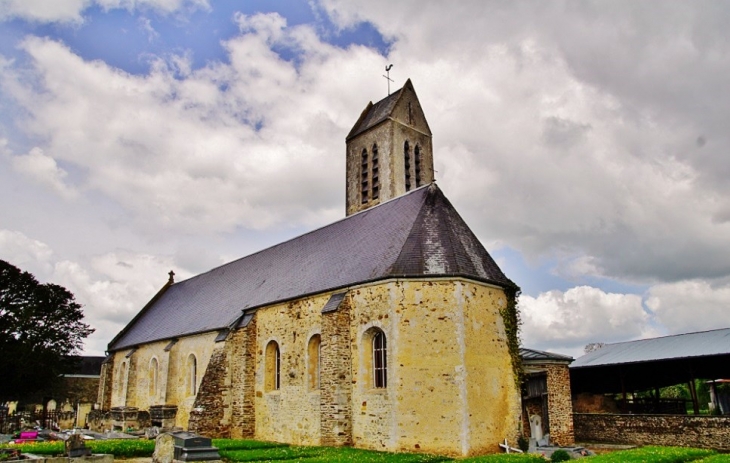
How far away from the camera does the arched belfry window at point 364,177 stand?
108 feet

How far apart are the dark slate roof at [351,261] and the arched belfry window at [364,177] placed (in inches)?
256

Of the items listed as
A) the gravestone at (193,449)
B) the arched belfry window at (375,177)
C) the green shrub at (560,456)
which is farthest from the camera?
the arched belfry window at (375,177)

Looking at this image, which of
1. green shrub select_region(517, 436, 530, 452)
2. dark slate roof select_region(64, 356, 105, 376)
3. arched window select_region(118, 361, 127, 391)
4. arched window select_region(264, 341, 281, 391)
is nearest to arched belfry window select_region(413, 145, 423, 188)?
arched window select_region(264, 341, 281, 391)

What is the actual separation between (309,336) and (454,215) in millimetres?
6594

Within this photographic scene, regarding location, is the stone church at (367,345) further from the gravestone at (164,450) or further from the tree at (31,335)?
the tree at (31,335)

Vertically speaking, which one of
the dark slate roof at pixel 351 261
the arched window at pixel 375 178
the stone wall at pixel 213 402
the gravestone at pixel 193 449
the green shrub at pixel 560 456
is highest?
the arched window at pixel 375 178

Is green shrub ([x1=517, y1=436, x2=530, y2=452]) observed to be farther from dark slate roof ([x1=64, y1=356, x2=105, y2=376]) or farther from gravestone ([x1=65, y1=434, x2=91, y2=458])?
dark slate roof ([x1=64, y1=356, x2=105, y2=376])

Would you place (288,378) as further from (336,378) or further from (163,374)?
(163,374)

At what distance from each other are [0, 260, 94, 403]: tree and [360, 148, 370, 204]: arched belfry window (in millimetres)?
19535

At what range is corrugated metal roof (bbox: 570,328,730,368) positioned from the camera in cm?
2095

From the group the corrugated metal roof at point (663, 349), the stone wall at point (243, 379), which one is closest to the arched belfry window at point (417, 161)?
the corrugated metal roof at point (663, 349)

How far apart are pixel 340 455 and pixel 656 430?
40.5 ft

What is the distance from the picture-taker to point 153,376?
3011 centimetres

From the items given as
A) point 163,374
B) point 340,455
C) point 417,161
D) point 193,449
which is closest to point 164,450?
point 193,449
